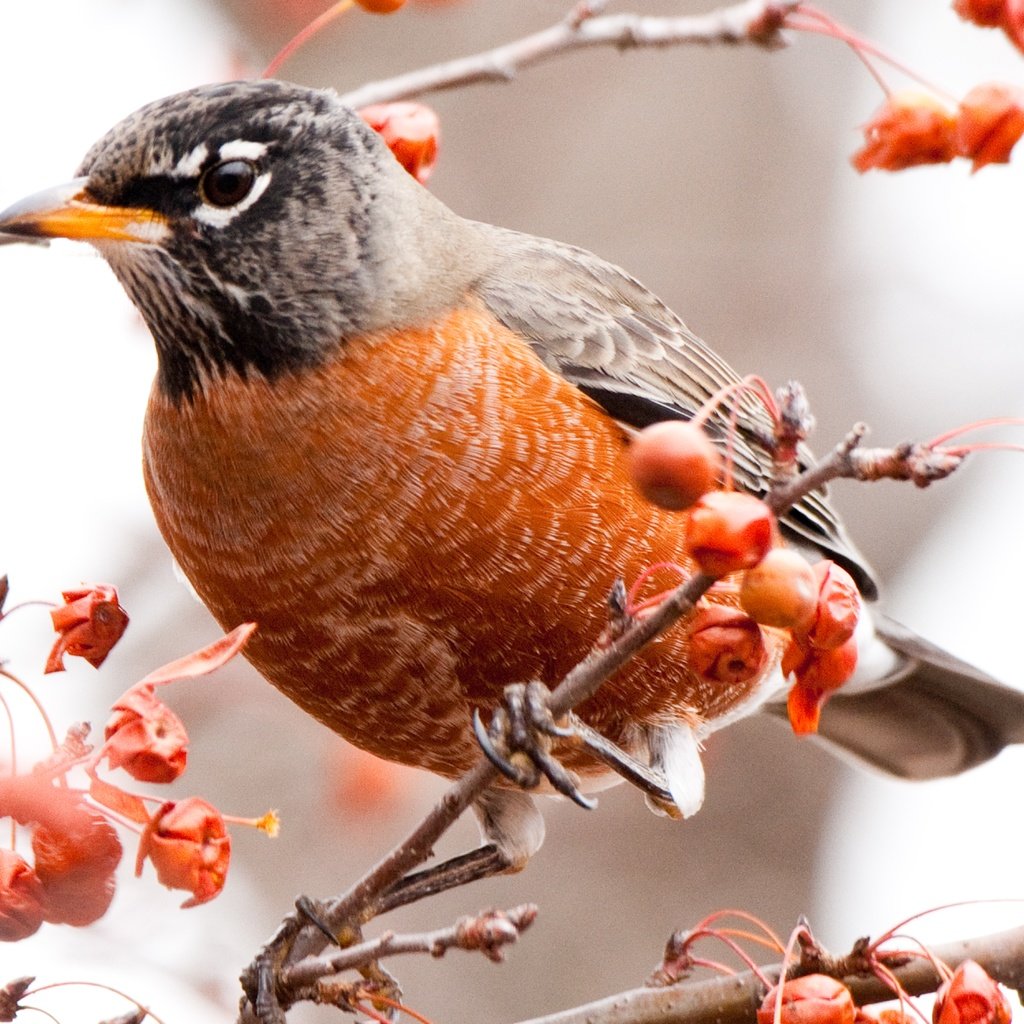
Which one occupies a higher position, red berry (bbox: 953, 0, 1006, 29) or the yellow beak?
the yellow beak

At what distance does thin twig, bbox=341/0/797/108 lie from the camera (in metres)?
3.09

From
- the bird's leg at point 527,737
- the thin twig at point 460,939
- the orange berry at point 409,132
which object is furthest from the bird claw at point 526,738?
the orange berry at point 409,132

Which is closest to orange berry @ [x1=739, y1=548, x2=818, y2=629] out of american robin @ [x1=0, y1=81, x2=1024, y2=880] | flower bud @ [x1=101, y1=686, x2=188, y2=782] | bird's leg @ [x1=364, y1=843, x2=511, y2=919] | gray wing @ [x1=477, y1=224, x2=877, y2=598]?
flower bud @ [x1=101, y1=686, x2=188, y2=782]

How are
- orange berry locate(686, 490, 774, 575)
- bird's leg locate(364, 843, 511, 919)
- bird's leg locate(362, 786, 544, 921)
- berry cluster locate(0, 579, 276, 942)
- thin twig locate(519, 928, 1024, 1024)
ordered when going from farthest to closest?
bird's leg locate(362, 786, 544, 921), bird's leg locate(364, 843, 511, 919), thin twig locate(519, 928, 1024, 1024), berry cluster locate(0, 579, 276, 942), orange berry locate(686, 490, 774, 575)

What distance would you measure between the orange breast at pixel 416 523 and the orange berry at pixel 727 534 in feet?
3.60

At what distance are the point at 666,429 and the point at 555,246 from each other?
7.06 feet

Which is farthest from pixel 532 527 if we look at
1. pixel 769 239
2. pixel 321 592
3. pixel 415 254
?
pixel 769 239

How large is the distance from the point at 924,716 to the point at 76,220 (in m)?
2.94

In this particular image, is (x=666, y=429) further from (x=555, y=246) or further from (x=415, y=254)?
(x=555, y=246)

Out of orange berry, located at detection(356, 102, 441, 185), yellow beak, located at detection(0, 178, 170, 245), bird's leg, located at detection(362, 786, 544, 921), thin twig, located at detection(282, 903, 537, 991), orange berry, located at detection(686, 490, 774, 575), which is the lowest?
bird's leg, located at detection(362, 786, 544, 921)

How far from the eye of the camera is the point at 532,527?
9.71 ft

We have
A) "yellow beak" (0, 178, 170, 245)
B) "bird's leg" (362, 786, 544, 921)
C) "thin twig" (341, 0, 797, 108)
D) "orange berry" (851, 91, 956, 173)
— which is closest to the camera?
"yellow beak" (0, 178, 170, 245)

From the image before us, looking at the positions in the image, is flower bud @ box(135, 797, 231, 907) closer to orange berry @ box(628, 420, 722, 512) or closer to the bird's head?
orange berry @ box(628, 420, 722, 512)

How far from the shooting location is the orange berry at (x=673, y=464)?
1856 millimetres
